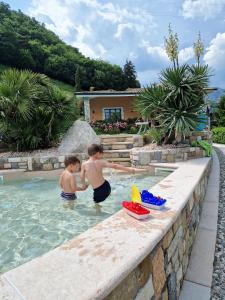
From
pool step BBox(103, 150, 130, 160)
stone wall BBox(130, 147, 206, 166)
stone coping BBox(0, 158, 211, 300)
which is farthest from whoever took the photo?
pool step BBox(103, 150, 130, 160)

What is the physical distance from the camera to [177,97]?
908cm

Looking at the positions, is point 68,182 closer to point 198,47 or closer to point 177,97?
point 177,97

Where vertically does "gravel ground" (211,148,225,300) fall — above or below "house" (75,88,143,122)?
below

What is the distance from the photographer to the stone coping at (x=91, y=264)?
1434 millimetres

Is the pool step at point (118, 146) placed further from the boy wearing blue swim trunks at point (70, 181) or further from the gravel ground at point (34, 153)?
the boy wearing blue swim trunks at point (70, 181)

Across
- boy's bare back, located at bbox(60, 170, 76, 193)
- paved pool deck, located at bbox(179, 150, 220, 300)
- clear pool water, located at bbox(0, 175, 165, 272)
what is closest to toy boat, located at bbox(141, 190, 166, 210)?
paved pool deck, located at bbox(179, 150, 220, 300)

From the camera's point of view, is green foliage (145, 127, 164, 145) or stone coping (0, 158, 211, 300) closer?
stone coping (0, 158, 211, 300)

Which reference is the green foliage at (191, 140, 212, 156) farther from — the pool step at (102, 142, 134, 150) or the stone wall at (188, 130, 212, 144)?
the pool step at (102, 142, 134, 150)

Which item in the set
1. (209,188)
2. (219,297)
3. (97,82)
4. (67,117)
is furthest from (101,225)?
(97,82)

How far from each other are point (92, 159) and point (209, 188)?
126 inches

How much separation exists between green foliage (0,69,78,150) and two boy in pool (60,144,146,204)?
541cm

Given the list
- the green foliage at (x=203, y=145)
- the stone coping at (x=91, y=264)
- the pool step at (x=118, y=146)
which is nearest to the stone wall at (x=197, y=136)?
the green foliage at (x=203, y=145)

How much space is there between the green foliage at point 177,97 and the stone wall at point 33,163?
11.8 feet

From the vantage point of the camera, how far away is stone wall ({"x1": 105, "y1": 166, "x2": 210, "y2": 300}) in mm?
1706
